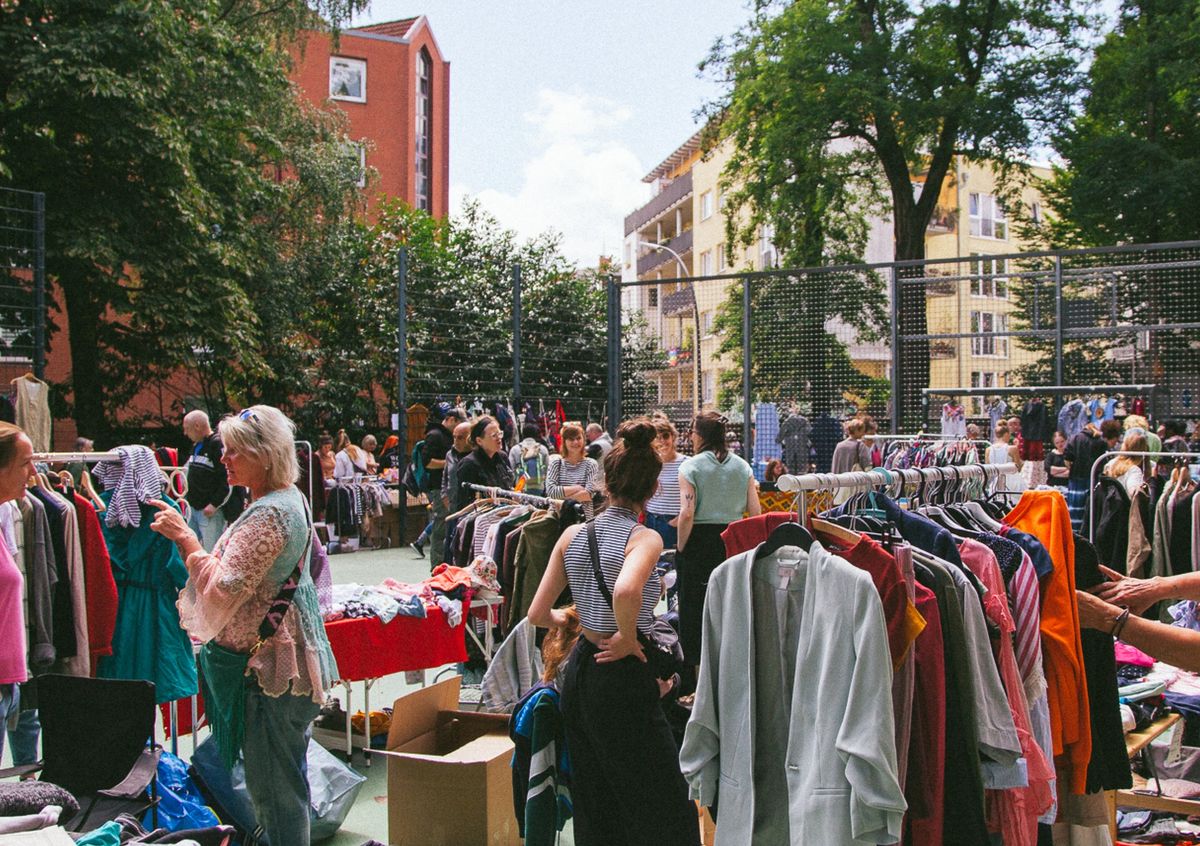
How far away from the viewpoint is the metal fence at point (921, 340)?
12.3 meters

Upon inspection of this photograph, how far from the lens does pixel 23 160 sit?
17.1 m

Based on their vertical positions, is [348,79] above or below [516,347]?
above

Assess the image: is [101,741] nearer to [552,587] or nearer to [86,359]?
[552,587]

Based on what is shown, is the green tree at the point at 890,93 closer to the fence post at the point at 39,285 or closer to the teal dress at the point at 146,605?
the fence post at the point at 39,285

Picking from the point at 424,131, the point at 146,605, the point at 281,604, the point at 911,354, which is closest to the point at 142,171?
the point at 911,354

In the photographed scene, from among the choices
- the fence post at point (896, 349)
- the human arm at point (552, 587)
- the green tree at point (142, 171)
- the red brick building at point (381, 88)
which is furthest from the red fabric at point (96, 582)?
the red brick building at point (381, 88)

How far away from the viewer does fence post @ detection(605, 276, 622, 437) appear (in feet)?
45.3

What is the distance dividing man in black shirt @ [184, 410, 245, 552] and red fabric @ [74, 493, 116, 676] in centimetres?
259

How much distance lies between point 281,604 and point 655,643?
126cm

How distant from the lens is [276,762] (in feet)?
11.4

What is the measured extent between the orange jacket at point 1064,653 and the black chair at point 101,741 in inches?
118

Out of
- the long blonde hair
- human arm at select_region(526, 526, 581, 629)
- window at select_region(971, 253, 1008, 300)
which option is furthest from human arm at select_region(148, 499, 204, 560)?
window at select_region(971, 253, 1008, 300)

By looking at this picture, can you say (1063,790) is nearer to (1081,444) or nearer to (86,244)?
(1081,444)

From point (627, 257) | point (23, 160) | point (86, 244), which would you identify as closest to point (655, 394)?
point (86, 244)
